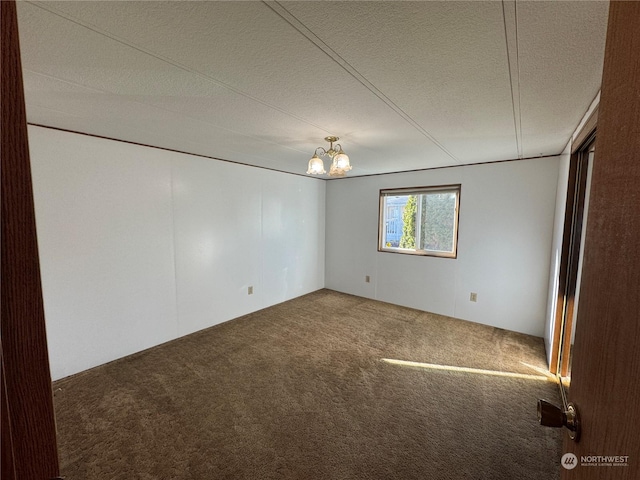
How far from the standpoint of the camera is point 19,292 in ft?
1.35

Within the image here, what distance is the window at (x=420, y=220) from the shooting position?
390 centimetres

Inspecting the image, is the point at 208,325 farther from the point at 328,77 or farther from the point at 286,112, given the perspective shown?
the point at 328,77

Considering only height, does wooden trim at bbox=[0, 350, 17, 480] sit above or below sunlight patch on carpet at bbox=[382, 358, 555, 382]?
above

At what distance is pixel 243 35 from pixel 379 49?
0.57m

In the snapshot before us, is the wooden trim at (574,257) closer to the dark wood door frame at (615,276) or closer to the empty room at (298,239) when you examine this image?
the empty room at (298,239)

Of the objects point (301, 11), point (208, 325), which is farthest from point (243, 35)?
point (208, 325)

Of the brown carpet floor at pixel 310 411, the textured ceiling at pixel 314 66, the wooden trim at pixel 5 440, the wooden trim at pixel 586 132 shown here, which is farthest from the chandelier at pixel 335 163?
the wooden trim at pixel 5 440

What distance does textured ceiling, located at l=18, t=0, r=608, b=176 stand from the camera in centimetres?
100

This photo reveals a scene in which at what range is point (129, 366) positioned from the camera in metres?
2.62

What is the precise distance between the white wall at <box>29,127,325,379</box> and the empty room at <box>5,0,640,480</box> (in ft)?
0.07

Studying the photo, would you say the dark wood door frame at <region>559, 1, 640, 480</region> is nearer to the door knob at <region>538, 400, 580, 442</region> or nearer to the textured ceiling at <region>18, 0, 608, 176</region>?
the door knob at <region>538, 400, 580, 442</region>
